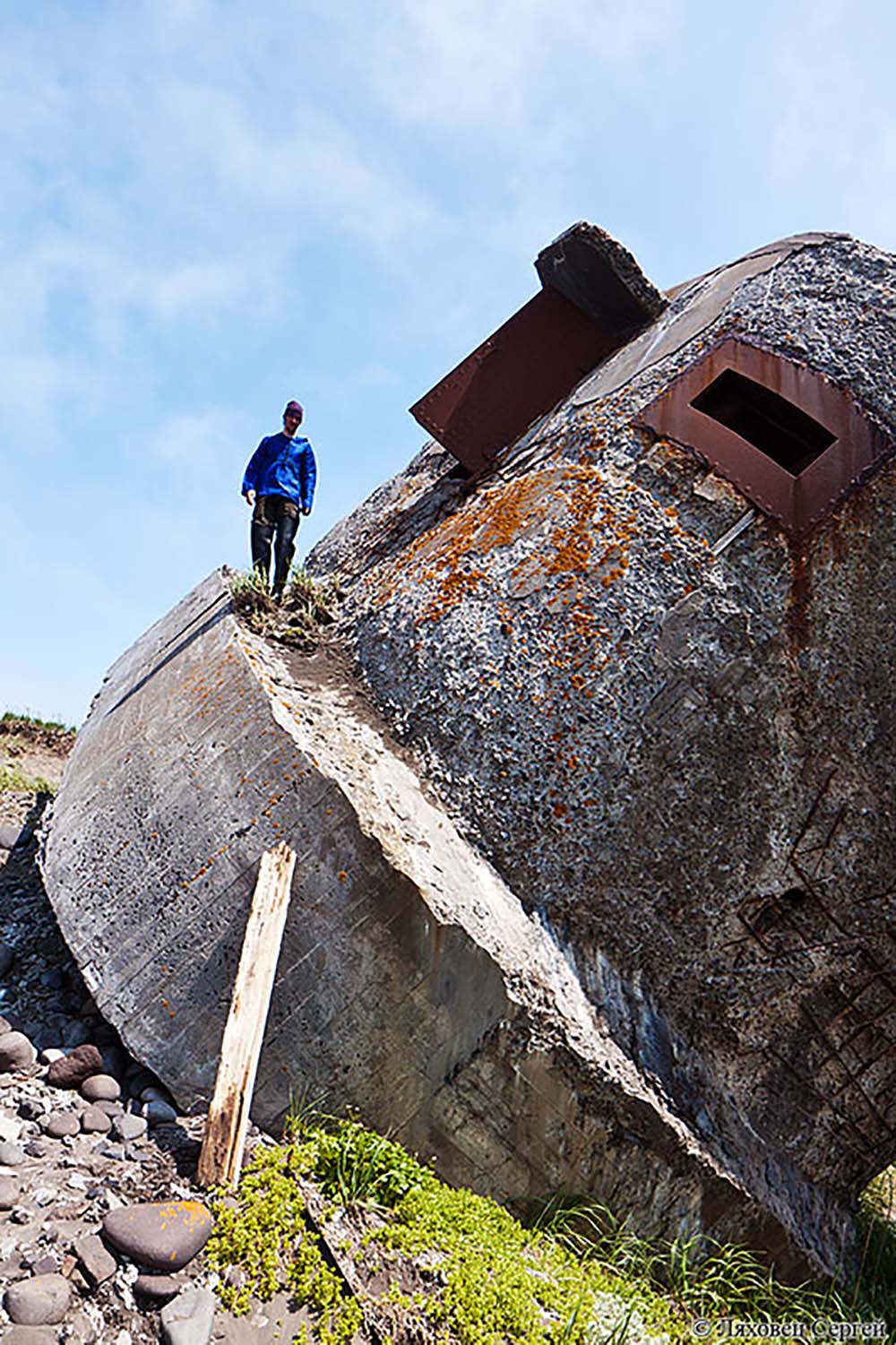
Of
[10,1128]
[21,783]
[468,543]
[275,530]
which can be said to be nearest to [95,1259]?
[10,1128]

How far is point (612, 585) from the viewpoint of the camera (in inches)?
188

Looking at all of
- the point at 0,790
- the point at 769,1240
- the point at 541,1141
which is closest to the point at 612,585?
the point at 541,1141

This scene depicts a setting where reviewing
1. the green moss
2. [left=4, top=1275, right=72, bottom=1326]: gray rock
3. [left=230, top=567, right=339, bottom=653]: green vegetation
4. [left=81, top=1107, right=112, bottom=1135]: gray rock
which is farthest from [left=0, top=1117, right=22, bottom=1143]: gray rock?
[left=230, top=567, right=339, bottom=653]: green vegetation

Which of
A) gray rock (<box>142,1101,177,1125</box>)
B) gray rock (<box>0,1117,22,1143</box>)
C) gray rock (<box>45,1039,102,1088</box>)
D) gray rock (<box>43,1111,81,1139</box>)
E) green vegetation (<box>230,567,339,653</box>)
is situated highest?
green vegetation (<box>230,567,339,653</box>)

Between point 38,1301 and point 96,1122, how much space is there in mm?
929

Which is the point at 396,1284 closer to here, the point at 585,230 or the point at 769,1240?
the point at 769,1240

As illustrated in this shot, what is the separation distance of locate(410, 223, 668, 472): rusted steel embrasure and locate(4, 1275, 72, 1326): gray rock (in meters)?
4.65

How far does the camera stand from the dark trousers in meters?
6.28

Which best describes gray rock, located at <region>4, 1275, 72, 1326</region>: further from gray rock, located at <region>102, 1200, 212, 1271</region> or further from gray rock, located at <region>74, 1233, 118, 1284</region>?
gray rock, located at <region>102, 1200, 212, 1271</region>

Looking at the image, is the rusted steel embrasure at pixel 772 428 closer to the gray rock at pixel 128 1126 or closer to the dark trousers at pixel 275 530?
the dark trousers at pixel 275 530

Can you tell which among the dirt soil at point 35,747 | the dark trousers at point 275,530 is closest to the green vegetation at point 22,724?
the dirt soil at point 35,747

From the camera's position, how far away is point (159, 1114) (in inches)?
153

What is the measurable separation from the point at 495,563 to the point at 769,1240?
3279 millimetres

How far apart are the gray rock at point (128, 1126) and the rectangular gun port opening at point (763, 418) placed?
4042 millimetres
